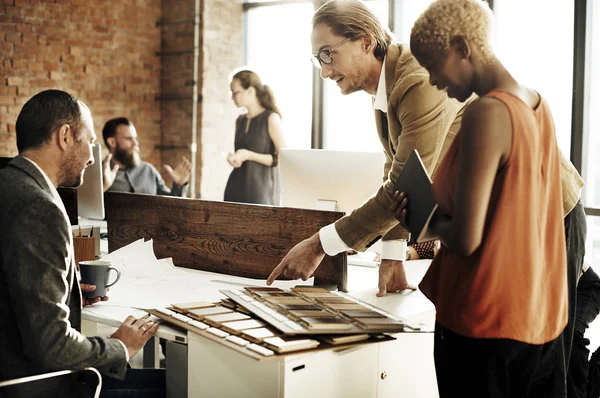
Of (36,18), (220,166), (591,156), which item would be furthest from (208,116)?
(591,156)

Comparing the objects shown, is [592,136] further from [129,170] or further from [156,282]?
[156,282]

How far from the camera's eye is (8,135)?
225 inches

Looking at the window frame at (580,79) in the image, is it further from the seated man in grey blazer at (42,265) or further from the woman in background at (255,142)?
the seated man in grey blazer at (42,265)

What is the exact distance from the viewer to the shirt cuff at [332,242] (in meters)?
1.79

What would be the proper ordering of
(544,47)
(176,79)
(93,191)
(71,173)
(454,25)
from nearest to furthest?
(454,25)
(71,173)
(93,191)
(544,47)
(176,79)

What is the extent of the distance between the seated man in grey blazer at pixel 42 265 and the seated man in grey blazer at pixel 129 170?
10.2 feet

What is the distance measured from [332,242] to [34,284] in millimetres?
748

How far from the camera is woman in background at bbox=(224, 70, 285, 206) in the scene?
16.0ft

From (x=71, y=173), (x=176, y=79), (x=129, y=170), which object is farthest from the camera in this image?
(x=176, y=79)

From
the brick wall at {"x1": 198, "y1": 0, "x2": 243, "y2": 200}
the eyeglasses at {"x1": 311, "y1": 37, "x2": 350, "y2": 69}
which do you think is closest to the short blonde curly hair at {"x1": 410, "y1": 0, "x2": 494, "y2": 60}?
the eyeglasses at {"x1": 311, "y1": 37, "x2": 350, "y2": 69}

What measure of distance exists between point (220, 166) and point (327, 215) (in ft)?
15.8

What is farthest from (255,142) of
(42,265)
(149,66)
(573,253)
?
(42,265)

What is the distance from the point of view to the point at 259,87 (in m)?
4.88

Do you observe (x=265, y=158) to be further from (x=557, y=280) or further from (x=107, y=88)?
(x=557, y=280)
